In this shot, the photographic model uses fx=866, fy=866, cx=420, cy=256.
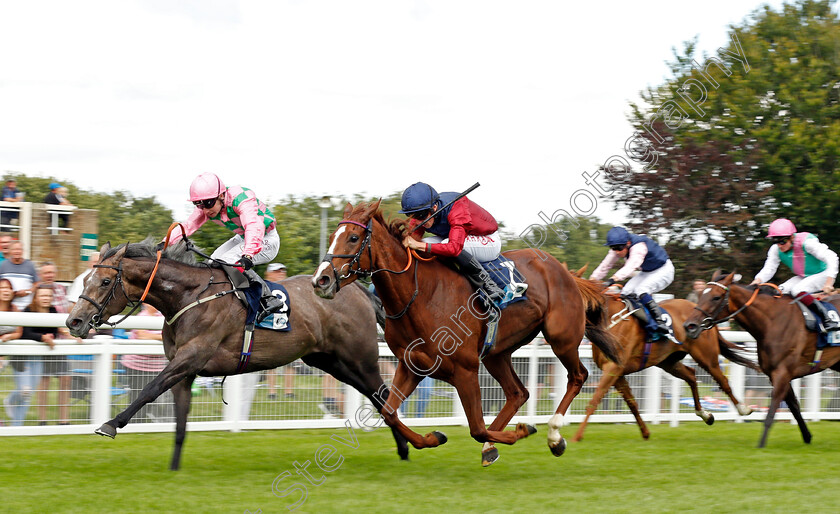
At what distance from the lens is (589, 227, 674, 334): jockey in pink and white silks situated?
8219 mm

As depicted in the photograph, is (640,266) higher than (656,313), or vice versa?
(640,266)

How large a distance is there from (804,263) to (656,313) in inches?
59.1

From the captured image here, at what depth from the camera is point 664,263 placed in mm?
8789

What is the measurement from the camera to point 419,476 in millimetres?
5793

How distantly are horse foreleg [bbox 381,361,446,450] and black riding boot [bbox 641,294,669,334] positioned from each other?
3.69 m

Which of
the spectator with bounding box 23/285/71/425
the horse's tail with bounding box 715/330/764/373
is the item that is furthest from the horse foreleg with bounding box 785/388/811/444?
the spectator with bounding box 23/285/71/425

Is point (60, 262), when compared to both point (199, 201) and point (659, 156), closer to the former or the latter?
point (199, 201)

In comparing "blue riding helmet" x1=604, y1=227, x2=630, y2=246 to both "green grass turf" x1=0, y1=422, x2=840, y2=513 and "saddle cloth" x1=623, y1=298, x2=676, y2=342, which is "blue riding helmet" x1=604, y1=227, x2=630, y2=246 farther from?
"green grass turf" x1=0, y1=422, x2=840, y2=513

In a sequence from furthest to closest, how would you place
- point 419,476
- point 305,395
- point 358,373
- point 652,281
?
point 652,281 < point 305,395 < point 358,373 < point 419,476

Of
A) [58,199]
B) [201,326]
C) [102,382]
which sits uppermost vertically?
[58,199]

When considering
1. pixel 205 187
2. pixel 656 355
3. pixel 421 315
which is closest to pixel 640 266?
pixel 656 355

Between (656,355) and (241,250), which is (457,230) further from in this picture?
(656,355)

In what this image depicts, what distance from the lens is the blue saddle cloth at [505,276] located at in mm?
5820

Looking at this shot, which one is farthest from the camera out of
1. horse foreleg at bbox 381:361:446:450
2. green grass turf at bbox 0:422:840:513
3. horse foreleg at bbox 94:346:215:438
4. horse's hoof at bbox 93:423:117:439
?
horse foreleg at bbox 381:361:446:450
